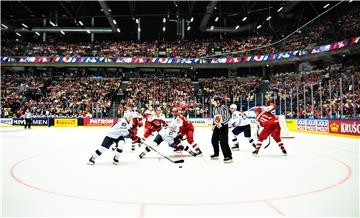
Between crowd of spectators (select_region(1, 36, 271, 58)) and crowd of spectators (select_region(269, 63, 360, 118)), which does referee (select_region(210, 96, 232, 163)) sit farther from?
crowd of spectators (select_region(1, 36, 271, 58))

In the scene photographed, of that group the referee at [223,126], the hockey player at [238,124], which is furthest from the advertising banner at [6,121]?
the referee at [223,126]

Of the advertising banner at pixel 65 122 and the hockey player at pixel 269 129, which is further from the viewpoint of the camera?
the advertising banner at pixel 65 122

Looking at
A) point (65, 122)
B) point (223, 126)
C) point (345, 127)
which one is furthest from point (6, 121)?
point (345, 127)

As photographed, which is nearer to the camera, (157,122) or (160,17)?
(157,122)

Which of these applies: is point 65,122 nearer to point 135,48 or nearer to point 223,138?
point 135,48

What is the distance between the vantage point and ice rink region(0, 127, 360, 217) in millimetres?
3084

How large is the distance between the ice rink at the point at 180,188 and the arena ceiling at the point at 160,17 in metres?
22.8

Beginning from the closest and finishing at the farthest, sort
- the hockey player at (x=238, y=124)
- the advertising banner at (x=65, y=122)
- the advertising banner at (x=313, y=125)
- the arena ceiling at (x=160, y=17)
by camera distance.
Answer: the hockey player at (x=238, y=124)
the advertising banner at (x=313, y=125)
the advertising banner at (x=65, y=122)
the arena ceiling at (x=160, y=17)

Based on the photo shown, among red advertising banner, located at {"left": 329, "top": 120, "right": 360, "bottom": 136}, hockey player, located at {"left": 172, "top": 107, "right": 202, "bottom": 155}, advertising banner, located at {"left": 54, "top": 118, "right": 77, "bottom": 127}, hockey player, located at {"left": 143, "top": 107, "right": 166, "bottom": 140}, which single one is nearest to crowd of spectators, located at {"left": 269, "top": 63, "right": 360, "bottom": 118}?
red advertising banner, located at {"left": 329, "top": 120, "right": 360, "bottom": 136}

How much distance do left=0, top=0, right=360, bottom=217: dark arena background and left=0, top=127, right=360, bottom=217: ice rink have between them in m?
0.03

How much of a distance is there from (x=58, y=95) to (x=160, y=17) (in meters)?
15.0

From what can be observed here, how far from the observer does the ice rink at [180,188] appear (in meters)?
3.08

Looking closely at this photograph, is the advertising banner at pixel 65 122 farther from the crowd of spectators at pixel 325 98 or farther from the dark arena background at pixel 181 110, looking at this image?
the crowd of spectators at pixel 325 98

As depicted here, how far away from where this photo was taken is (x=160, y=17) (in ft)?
107
